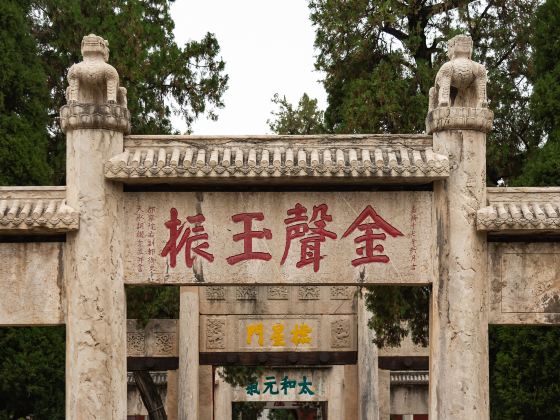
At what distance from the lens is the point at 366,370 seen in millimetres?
17125

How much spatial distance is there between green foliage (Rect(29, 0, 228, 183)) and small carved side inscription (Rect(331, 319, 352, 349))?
3894 mm

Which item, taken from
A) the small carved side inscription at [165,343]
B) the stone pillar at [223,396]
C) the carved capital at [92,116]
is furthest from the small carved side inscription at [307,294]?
the carved capital at [92,116]

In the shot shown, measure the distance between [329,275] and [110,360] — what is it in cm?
215

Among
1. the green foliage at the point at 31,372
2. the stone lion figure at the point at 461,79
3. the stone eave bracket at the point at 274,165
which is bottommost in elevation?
the green foliage at the point at 31,372

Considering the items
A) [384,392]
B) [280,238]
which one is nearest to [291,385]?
[384,392]

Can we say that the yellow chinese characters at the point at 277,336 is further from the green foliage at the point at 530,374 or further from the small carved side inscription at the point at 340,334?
the green foliage at the point at 530,374

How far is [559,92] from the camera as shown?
13.9m

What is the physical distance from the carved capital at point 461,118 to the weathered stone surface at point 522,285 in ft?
3.71

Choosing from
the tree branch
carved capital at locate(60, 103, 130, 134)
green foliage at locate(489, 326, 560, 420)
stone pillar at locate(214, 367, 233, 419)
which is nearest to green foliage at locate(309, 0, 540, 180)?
the tree branch

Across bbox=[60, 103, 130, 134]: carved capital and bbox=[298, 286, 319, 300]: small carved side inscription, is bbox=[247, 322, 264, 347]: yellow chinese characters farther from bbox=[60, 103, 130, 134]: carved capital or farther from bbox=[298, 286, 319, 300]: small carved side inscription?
bbox=[60, 103, 130, 134]: carved capital

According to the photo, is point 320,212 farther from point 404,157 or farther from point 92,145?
point 92,145

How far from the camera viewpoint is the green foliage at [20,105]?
47.6 feet

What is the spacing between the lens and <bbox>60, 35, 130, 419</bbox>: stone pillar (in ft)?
32.0

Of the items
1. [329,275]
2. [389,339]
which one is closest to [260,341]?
[389,339]
